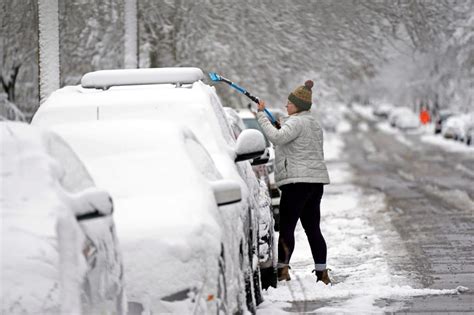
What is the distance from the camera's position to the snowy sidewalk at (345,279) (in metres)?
8.95

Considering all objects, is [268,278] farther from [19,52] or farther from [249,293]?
[19,52]

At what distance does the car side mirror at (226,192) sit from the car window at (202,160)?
0.41 metres

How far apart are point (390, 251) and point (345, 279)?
2.13 m

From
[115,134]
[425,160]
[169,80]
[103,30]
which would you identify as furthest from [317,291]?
[425,160]

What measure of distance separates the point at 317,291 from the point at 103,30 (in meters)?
15.7

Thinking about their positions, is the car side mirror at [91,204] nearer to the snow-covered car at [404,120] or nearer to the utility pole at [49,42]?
the utility pole at [49,42]

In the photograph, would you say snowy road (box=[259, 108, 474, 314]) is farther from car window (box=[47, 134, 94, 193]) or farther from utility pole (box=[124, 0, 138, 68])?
utility pole (box=[124, 0, 138, 68])

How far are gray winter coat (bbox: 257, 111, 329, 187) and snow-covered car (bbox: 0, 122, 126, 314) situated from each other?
4.83 metres

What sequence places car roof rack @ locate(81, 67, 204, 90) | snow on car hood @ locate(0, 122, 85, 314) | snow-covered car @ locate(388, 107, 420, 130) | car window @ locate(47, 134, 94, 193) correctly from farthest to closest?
snow-covered car @ locate(388, 107, 420, 130)
car roof rack @ locate(81, 67, 204, 90)
car window @ locate(47, 134, 94, 193)
snow on car hood @ locate(0, 122, 85, 314)

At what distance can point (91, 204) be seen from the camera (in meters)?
4.83

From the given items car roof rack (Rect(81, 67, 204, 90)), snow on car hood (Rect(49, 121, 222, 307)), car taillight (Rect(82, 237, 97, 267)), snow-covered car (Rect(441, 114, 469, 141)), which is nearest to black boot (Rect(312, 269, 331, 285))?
car roof rack (Rect(81, 67, 204, 90))

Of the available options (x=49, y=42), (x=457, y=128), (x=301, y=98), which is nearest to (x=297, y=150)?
(x=301, y=98)

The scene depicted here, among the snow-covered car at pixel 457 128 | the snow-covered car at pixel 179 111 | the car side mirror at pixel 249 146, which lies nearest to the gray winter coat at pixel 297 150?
the snow-covered car at pixel 179 111

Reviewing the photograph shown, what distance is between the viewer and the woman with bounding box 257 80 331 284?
33.0 ft
